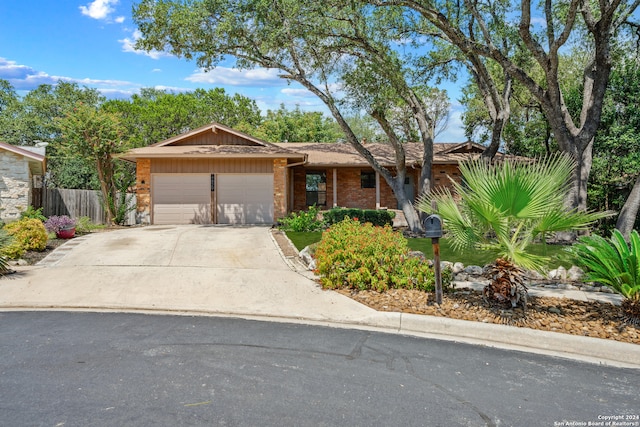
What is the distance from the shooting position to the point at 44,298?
25.3ft

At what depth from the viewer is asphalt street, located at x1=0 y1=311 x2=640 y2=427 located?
357 centimetres

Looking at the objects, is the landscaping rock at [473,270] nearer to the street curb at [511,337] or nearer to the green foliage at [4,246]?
the street curb at [511,337]

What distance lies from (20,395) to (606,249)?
22.3 feet

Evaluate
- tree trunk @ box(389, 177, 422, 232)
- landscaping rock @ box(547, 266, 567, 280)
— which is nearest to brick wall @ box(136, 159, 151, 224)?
tree trunk @ box(389, 177, 422, 232)

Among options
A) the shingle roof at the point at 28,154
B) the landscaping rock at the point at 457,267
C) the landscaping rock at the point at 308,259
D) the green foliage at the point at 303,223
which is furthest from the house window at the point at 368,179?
the shingle roof at the point at 28,154

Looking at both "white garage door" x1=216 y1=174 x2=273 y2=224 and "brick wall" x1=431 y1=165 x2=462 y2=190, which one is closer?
"white garage door" x1=216 y1=174 x2=273 y2=224

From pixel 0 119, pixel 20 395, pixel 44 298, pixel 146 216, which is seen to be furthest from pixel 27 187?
pixel 0 119

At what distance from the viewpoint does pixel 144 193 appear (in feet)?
62.2

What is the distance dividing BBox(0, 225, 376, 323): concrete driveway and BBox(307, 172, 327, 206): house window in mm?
10563

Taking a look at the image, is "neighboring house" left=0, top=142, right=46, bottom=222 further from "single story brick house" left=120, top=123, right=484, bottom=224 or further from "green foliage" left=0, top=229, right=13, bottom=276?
"green foliage" left=0, top=229, right=13, bottom=276

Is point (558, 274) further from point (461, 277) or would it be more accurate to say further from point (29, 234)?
point (29, 234)

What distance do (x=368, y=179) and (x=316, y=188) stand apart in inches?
105

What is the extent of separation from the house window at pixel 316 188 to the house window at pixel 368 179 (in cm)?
189

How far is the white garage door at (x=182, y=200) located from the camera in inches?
752
